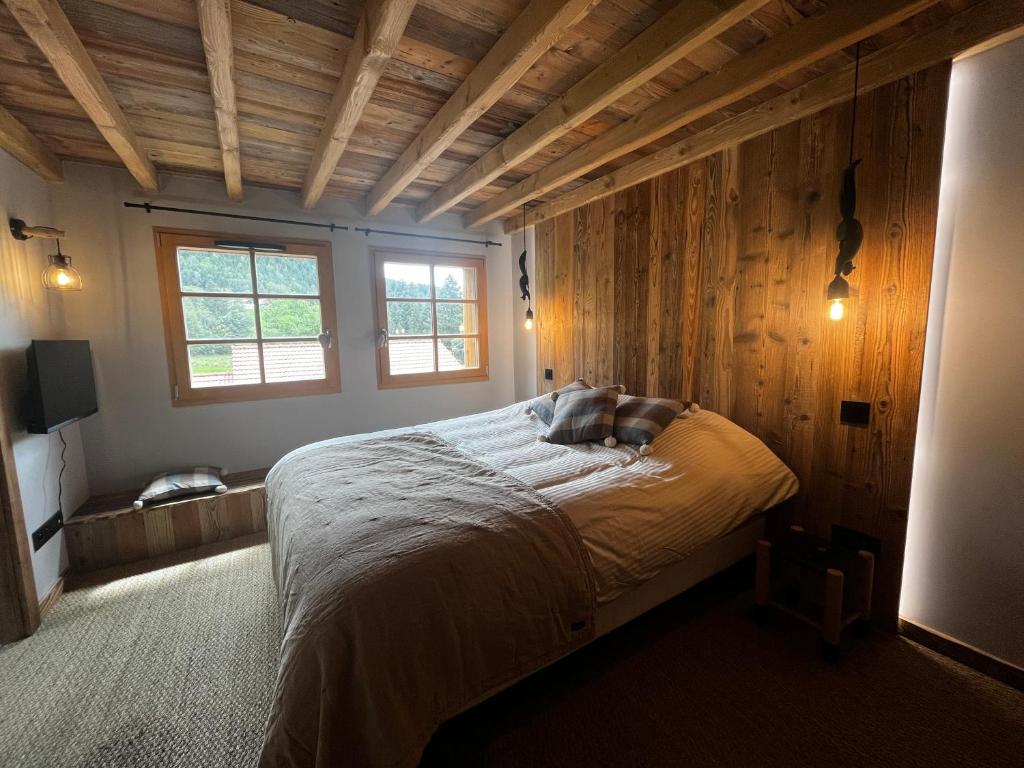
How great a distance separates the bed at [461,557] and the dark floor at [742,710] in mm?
230

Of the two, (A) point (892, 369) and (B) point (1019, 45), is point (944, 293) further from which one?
(B) point (1019, 45)

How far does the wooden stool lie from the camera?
1.54m

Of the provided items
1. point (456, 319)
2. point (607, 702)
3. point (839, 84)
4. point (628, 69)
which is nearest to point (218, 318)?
point (456, 319)

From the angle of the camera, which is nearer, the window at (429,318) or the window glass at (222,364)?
the window glass at (222,364)

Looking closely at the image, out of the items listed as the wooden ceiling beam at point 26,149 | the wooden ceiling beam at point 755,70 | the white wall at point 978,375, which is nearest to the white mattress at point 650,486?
the white wall at point 978,375

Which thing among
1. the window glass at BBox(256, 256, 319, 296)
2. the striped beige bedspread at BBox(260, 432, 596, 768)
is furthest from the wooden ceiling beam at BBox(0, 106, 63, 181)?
the striped beige bedspread at BBox(260, 432, 596, 768)

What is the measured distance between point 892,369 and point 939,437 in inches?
13.3

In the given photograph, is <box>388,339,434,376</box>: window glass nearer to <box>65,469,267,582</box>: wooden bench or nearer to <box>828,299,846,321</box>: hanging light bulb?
<box>65,469,267,582</box>: wooden bench

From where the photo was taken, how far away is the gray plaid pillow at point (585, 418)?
2160 mm

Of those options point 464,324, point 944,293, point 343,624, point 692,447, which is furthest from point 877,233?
point 464,324

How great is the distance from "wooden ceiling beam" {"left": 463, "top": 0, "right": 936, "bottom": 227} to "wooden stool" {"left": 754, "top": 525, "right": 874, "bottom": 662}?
6.30 feet

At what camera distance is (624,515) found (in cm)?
148

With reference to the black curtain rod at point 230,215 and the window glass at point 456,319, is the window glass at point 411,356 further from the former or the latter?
the black curtain rod at point 230,215

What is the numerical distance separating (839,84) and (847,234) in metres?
0.65
